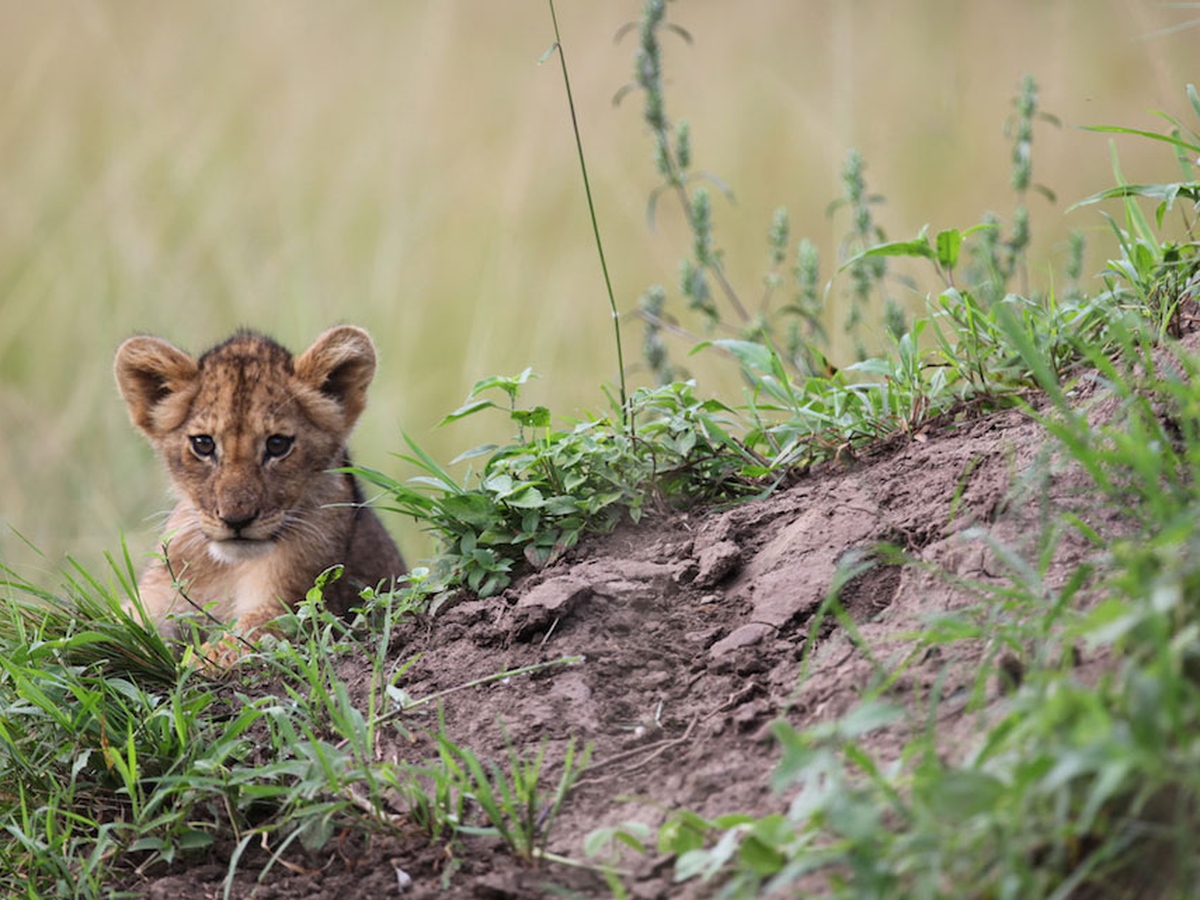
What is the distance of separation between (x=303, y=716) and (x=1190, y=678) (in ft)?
6.60

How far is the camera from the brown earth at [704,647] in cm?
259

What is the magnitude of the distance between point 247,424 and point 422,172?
19.0 feet

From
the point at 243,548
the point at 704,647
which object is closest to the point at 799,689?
the point at 704,647

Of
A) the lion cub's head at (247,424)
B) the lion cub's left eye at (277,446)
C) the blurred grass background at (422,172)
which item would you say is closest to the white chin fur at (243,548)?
the lion cub's head at (247,424)

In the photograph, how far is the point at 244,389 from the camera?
4.85 m

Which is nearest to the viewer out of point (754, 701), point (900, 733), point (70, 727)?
point (900, 733)

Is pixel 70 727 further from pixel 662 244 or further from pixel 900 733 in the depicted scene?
pixel 662 244

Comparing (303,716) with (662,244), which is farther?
(662,244)

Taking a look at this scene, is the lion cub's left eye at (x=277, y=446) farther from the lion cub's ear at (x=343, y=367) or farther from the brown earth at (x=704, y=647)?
the brown earth at (x=704, y=647)

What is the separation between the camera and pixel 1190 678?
78.7 inches

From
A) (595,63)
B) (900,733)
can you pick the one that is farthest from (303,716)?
(595,63)

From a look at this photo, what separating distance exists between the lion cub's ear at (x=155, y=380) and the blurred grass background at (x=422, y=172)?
103 inches

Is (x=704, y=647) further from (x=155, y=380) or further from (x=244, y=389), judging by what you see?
(x=155, y=380)

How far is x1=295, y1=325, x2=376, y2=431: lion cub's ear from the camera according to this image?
16.4ft
